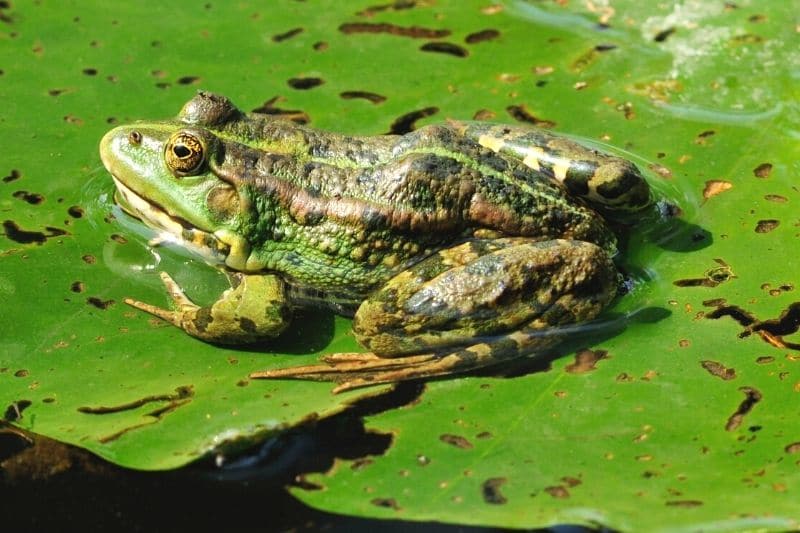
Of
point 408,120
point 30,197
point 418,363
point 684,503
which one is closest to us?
point 684,503

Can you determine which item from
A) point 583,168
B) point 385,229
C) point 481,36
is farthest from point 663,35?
point 385,229

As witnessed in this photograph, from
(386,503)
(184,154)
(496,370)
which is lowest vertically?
(386,503)

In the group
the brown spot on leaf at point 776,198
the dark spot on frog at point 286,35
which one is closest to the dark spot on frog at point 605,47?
the brown spot on leaf at point 776,198

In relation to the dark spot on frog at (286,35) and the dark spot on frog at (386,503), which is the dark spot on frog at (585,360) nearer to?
the dark spot on frog at (386,503)

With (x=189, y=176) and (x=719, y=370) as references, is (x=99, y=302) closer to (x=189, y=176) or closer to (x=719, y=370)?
(x=189, y=176)

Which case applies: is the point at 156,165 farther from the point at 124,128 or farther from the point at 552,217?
the point at 552,217
